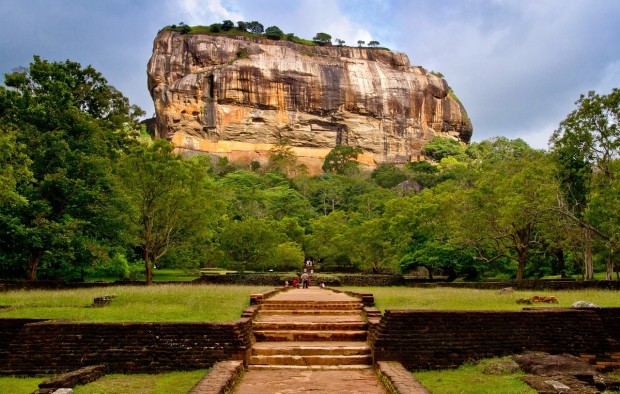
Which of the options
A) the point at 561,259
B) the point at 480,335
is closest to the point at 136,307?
the point at 480,335

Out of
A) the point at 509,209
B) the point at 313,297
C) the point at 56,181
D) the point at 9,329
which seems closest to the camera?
the point at 9,329

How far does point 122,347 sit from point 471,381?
517 cm

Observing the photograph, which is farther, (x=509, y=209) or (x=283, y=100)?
(x=283, y=100)

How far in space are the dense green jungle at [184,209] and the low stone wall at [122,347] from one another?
22.0 ft

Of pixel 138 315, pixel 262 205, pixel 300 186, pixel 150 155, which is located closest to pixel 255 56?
pixel 300 186

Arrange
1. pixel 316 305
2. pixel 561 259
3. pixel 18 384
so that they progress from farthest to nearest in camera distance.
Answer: pixel 561 259 → pixel 316 305 → pixel 18 384

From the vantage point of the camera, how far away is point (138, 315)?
397 inches

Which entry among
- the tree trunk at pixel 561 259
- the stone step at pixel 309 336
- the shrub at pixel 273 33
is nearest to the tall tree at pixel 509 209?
the tree trunk at pixel 561 259

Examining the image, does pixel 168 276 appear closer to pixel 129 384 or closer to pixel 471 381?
pixel 129 384

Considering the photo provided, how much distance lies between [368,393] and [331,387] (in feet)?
1.82

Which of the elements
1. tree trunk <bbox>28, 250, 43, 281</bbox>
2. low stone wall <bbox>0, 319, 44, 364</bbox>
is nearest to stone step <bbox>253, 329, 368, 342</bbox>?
low stone wall <bbox>0, 319, 44, 364</bbox>

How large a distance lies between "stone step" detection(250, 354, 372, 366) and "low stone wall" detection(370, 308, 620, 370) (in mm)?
404

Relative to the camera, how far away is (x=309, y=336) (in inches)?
393

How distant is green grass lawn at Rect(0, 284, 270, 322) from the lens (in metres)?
9.95
